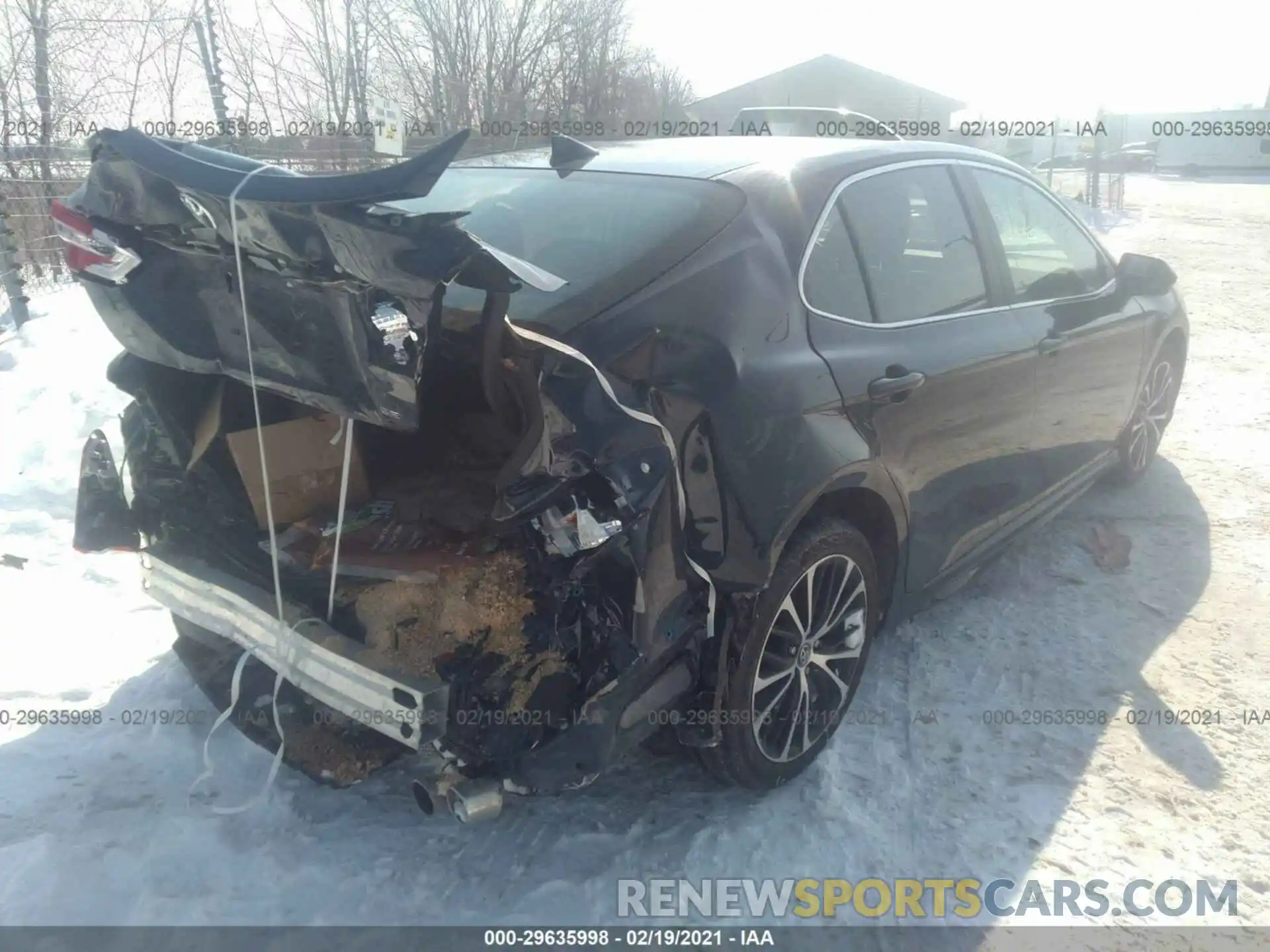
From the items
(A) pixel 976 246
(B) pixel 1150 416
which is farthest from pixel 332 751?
(B) pixel 1150 416

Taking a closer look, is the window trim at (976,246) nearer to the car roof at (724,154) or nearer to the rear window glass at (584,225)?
the car roof at (724,154)

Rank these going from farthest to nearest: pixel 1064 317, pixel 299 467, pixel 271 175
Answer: pixel 1064 317 → pixel 299 467 → pixel 271 175

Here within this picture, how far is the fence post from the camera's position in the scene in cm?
745

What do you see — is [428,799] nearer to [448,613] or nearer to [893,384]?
[448,613]

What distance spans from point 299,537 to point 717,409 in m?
1.33

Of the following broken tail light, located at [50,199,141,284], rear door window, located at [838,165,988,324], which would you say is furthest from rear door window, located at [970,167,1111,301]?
broken tail light, located at [50,199,141,284]

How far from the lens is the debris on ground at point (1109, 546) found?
15.2 ft

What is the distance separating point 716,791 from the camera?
3023 mm

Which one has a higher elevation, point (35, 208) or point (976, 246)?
point (35, 208)

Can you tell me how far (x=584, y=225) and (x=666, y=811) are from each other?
1.83 meters

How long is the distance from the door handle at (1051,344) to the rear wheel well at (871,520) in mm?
1173

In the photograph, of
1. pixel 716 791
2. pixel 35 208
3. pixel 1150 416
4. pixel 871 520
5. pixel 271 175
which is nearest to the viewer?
pixel 271 175

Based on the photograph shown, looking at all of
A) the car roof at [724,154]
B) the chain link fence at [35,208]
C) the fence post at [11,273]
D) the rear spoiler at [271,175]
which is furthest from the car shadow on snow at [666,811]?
the fence post at [11,273]

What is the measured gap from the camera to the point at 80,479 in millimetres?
3078
